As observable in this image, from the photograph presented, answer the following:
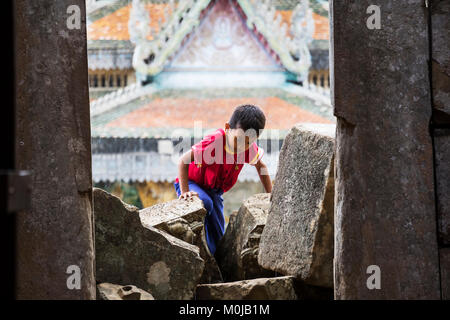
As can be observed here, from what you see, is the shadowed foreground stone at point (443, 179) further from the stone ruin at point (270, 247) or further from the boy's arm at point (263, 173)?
the boy's arm at point (263, 173)

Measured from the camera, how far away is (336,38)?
9.73 ft

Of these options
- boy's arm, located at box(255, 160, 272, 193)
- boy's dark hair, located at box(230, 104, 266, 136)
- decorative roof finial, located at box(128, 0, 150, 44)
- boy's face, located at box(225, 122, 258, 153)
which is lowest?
boy's arm, located at box(255, 160, 272, 193)

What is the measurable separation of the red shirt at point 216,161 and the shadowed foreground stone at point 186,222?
0.31 meters

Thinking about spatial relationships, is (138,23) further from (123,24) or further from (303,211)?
(303,211)

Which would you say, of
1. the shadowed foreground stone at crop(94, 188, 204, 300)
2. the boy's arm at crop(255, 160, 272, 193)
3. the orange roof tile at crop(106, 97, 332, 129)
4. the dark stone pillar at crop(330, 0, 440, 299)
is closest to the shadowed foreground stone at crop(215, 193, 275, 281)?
the boy's arm at crop(255, 160, 272, 193)

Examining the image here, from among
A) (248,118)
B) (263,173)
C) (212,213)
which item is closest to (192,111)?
(212,213)

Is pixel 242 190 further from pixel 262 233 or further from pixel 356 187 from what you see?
pixel 356 187

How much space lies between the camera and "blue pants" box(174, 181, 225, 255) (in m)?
4.83

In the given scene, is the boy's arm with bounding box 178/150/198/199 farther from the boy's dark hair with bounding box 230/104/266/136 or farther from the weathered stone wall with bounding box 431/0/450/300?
the weathered stone wall with bounding box 431/0/450/300

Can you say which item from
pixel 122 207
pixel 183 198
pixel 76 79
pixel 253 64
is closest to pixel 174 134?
pixel 253 64

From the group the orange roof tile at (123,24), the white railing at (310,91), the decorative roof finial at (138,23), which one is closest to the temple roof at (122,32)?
the orange roof tile at (123,24)

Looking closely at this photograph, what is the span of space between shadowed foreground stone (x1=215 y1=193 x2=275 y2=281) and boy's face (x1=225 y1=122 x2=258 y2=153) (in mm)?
463

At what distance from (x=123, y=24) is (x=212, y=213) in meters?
8.72
